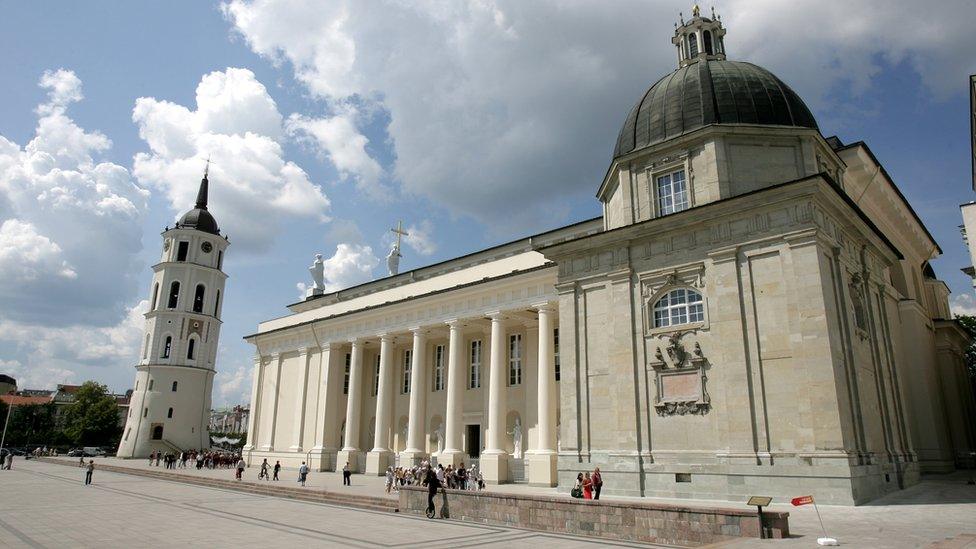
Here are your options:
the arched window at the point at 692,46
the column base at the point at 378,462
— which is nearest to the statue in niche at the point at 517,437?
the column base at the point at 378,462

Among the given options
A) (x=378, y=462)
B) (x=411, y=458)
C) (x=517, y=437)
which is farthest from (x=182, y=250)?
(x=517, y=437)

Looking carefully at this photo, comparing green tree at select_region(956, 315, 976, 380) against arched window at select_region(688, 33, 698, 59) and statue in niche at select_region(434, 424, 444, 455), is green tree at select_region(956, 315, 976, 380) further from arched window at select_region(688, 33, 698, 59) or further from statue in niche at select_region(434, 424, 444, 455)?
statue in niche at select_region(434, 424, 444, 455)

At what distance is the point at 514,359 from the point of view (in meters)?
35.1

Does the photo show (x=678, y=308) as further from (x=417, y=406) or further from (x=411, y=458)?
(x=411, y=458)

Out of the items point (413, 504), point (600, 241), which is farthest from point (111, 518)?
point (600, 241)

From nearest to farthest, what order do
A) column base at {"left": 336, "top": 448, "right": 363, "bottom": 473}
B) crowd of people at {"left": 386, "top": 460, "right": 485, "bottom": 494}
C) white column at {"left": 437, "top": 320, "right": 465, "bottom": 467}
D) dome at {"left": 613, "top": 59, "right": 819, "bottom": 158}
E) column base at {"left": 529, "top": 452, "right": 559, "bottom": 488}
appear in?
dome at {"left": 613, "top": 59, "right": 819, "bottom": 158} < crowd of people at {"left": 386, "top": 460, "right": 485, "bottom": 494} < column base at {"left": 529, "top": 452, "right": 559, "bottom": 488} < white column at {"left": 437, "top": 320, "right": 465, "bottom": 467} < column base at {"left": 336, "top": 448, "right": 363, "bottom": 473}

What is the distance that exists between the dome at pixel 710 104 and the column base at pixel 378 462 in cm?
2308

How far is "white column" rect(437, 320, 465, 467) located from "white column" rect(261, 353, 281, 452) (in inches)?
729

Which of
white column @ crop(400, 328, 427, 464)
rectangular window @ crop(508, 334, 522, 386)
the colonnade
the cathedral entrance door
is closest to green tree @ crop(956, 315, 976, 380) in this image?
rectangular window @ crop(508, 334, 522, 386)

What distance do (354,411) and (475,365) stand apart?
9.07 m

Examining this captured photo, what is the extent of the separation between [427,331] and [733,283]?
21261mm

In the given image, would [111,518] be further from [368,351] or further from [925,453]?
[925,453]

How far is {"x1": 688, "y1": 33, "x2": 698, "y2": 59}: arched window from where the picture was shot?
92.6 ft

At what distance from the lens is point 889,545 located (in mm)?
10656
